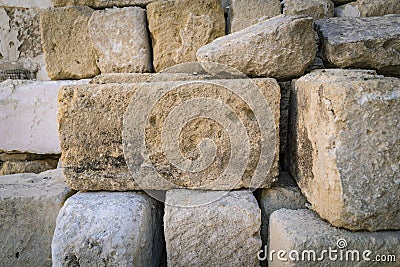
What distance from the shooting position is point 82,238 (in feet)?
4.66

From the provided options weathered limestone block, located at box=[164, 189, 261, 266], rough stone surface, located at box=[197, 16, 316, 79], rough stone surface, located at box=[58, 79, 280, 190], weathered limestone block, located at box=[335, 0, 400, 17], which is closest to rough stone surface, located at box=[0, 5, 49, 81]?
rough stone surface, located at box=[58, 79, 280, 190]

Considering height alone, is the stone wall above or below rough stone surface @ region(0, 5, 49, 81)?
below

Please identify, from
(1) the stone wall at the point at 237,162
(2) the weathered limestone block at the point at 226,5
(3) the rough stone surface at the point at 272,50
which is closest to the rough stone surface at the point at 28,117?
(1) the stone wall at the point at 237,162

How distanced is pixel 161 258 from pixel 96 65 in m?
1.43

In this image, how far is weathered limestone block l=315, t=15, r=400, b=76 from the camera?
1633mm

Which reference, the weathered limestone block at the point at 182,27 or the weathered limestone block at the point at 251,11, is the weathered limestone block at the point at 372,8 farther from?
the weathered limestone block at the point at 182,27

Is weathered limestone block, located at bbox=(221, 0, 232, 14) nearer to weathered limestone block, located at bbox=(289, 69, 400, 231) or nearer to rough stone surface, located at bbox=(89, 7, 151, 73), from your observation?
rough stone surface, located at bbox=(89, 7, 151, 73)

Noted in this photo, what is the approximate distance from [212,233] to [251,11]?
144 centimetres

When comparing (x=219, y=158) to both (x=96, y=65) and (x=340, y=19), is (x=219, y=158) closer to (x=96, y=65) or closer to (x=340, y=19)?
(x=340, y=19)

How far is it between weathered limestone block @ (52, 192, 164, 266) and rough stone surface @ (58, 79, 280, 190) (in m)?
0.11

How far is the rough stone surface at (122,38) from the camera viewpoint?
2.37 metres

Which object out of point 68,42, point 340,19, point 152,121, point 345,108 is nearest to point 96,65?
point 68,42

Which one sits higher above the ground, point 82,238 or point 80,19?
point 80,19

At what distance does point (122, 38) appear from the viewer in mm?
2395
